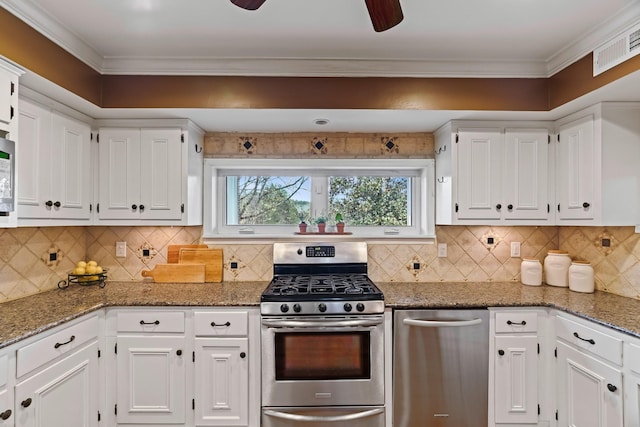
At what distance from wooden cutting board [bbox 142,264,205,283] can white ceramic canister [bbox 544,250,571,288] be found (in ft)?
8.53

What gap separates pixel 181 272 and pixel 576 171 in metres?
2.85

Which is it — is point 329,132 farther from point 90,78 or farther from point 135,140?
point 90,78

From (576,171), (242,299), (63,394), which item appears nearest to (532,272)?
(576,171)

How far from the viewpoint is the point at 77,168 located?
7.77 feet

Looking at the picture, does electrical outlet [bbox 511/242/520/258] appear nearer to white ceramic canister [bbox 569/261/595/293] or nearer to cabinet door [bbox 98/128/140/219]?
white ceramic canister [bbox 569/261/595/293]

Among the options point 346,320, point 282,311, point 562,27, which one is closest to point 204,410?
point 282,311

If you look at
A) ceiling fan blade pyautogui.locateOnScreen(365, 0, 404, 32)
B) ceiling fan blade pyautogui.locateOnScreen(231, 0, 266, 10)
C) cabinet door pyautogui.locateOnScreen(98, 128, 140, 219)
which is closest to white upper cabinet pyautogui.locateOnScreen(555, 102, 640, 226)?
ceiling fan blade pyautogui.locateOnScreen(365, 0, 404, 32)

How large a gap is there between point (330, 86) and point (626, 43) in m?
1.57

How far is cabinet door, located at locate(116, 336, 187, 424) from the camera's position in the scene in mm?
2182

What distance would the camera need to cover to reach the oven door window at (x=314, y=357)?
2186 mm

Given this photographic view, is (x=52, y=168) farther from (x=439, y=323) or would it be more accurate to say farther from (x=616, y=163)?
(x=616, y=163)

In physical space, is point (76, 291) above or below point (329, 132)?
below

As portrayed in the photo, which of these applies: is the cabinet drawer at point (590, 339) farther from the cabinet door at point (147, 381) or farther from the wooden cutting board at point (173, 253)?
the wooden cutting board at point (173, 253)

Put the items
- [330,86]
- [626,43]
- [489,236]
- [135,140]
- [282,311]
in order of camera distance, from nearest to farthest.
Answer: [626,43]
[282,311]
[330,86]
[135,140]
[489,236]
